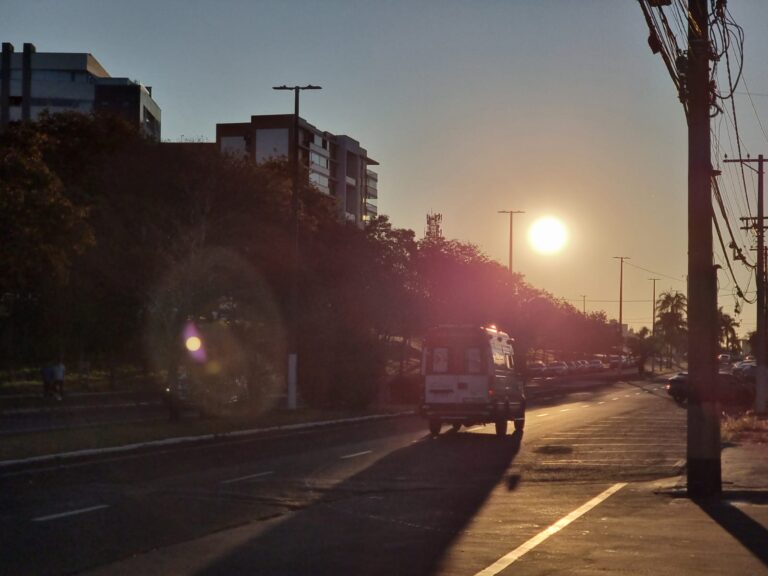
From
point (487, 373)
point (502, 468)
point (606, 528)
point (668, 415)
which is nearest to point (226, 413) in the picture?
point (487, 373)

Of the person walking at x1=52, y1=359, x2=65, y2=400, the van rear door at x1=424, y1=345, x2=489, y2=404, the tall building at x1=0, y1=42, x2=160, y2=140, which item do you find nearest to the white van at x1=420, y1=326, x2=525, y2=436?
A: the van rear door at x1=424, y1=345, x2=489, y2=404

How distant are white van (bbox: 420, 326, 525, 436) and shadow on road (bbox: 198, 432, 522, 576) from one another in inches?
267

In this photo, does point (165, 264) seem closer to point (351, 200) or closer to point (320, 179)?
point (320, 179)

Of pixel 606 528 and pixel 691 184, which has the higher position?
pixel 691 184

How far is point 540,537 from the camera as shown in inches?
498

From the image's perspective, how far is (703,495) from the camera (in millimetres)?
16219

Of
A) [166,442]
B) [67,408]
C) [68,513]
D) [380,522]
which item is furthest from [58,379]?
[380,522]

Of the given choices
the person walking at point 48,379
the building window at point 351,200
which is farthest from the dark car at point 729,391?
the building window at point 351,200

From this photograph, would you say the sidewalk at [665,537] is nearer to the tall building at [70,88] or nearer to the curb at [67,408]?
the curb at [67,408]

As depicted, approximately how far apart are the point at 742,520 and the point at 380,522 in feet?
13.6

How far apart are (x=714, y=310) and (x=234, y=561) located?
825cm

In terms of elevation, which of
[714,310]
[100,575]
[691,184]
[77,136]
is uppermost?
[77,136]

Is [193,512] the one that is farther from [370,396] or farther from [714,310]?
[370,396]

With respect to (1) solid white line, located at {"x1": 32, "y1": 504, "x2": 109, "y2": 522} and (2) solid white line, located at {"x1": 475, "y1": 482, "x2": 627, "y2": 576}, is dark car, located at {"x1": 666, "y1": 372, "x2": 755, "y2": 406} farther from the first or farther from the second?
(1) solid white line, located at {"x1": 32, "y1": 504, "x2": 109, "y2": 522}
